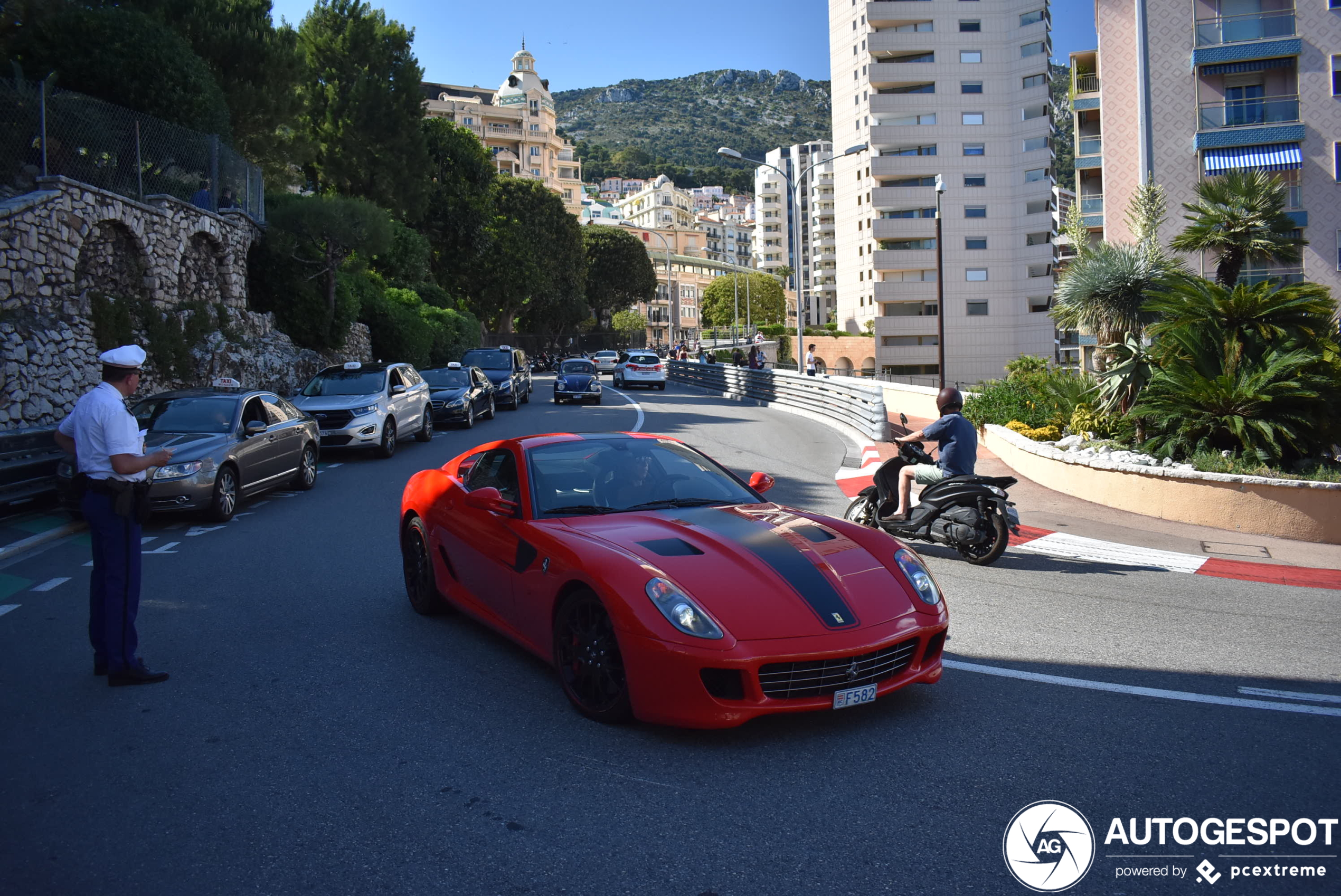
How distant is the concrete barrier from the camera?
10617mm

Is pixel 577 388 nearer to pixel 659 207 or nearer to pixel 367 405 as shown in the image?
pixel 367 405

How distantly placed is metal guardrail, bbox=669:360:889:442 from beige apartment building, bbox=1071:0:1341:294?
44.1ft

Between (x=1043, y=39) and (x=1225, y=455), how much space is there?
191ft

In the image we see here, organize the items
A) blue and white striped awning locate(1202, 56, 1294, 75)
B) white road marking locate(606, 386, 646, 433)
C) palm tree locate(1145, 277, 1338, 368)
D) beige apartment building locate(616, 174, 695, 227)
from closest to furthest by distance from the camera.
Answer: palm tree locate(1145, 277, 1338, 368)
white road marking locate(606, 386, 646, 433)
blue and white striped awning locate(1202, 56, 1294, 75)
beige apartment building locate(616, 174, 695, 227)

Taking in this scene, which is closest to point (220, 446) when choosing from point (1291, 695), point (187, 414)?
point (187, 414)

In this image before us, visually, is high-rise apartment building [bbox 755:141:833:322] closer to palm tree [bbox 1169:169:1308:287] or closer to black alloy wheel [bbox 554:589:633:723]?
palm tree [bbox 1169:169:1308:287]

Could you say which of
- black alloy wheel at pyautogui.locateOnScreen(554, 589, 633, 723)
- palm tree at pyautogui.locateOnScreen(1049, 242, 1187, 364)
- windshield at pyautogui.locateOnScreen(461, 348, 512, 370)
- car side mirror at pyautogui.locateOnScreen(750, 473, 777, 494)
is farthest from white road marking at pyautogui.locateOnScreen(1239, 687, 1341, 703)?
windshield at pyautogui.locateOnScreen(461, 348, 512, 370)

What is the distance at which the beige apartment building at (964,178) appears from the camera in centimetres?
6222

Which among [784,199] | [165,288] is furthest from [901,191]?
Answer: [784,199]

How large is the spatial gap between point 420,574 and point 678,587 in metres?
3.05

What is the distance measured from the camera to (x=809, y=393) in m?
27.9

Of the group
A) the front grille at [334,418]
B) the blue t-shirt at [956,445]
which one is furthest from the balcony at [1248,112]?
the blue t-shirt at [956,445]

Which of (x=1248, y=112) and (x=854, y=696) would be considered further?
(x=1248, y=112)

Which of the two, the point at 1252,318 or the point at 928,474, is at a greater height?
the point at 1252,318
